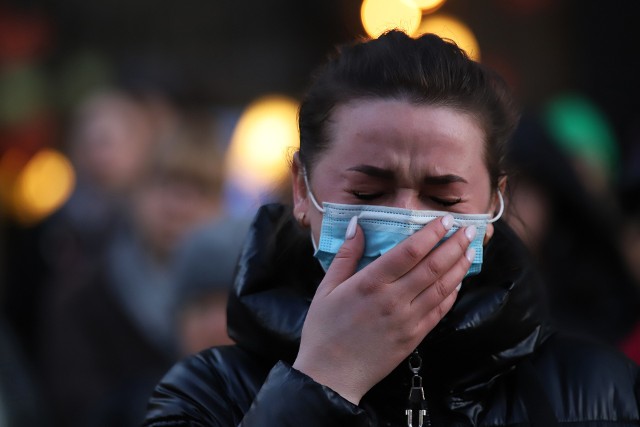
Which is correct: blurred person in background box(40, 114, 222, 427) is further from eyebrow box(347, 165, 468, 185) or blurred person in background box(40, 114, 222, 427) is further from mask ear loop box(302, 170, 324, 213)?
eyebrow box(347, 165, 468, 185)

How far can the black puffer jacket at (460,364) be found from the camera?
2.76 meters

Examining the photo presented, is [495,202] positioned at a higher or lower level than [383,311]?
higher

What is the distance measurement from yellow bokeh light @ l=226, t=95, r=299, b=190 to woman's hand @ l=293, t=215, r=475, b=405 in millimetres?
4318

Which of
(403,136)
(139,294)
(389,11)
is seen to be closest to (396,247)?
(403,136)

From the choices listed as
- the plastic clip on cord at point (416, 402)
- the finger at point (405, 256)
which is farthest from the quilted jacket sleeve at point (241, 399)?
the finger at point (405, 256)

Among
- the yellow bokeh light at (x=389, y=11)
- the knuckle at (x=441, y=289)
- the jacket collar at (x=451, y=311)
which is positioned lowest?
the jacket collar at (x=451, y=311)

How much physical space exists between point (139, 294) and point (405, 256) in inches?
134

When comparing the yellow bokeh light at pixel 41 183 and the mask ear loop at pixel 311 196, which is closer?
the mask ear loop at pixel 311 196

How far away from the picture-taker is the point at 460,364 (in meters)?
2.77

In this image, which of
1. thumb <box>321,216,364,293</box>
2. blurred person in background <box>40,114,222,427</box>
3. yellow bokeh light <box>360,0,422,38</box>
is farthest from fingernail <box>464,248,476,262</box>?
yellow bokeh light <box>360,0,422,38</box>

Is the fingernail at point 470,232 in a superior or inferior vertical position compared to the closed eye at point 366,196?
inferior

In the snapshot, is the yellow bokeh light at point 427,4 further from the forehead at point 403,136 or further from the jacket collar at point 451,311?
the forehead at point 403,136

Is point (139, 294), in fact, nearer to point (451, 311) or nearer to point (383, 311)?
point (451, 311)

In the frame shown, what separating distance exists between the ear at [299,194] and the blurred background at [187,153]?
12.7 inches
